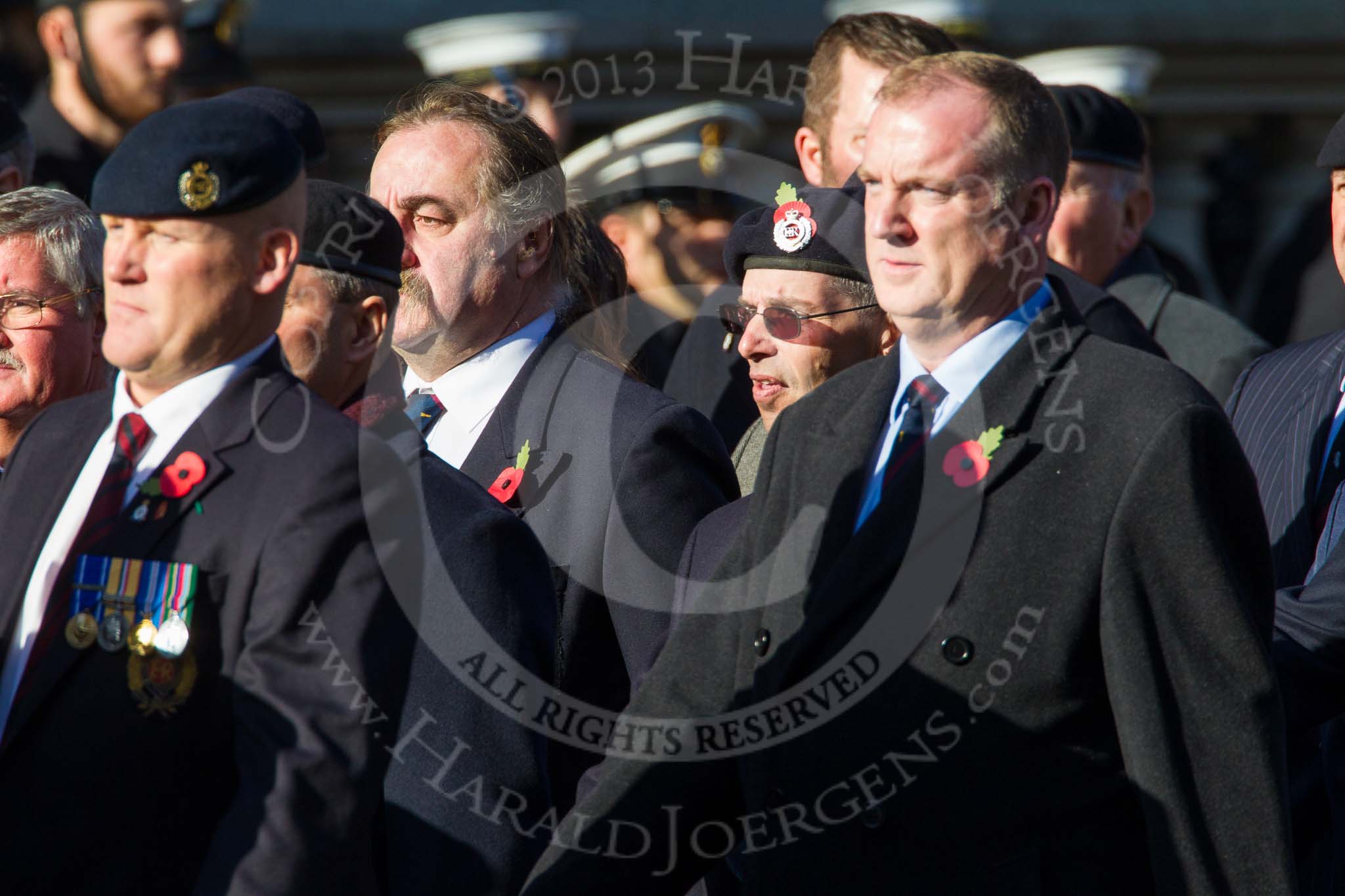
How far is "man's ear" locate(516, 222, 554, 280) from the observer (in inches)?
154

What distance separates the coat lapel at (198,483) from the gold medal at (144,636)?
8 centimetres

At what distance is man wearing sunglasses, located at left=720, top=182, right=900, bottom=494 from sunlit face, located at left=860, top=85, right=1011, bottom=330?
117cm

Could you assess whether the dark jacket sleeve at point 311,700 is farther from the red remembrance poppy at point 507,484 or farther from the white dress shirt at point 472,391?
the white dress shirt at point 472,391

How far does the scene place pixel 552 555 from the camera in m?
3.59

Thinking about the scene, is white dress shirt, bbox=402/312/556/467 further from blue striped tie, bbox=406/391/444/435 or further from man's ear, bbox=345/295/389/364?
man's ear, bbox=345/295/389/364

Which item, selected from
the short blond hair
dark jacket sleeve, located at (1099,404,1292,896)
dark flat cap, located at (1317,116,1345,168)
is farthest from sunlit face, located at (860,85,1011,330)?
dark flat cap, located at (1317,116,1345,168)

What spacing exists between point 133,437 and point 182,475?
10 centimetres

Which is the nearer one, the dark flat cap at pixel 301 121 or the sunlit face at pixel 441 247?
the dark flat cap at pixel 301 121

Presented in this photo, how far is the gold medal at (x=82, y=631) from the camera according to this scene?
247 cm

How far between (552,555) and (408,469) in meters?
0.68

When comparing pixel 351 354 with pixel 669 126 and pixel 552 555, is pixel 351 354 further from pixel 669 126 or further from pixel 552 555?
pixel 669 126

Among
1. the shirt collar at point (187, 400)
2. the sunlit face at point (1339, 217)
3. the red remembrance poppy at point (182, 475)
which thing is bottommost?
the sunlit face at point (1339, 217)

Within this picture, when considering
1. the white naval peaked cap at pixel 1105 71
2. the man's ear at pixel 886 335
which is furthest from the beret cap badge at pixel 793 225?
the white naval peaked cap at pixel 1105 71

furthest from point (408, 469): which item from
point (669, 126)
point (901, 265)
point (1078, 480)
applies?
point (669, 126)
